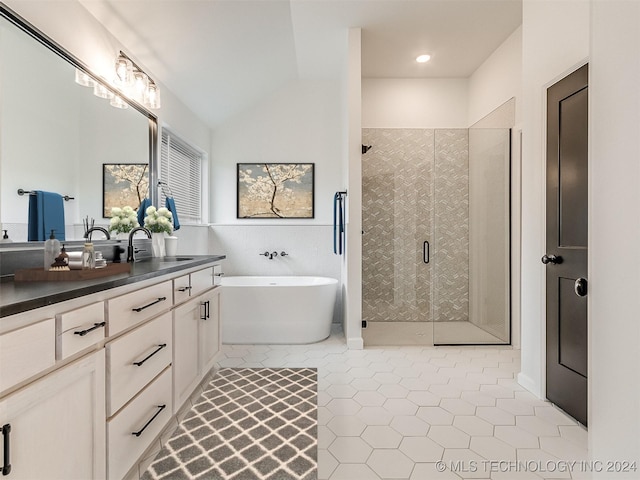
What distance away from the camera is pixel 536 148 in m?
2.33

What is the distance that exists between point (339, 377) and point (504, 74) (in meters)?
3.16

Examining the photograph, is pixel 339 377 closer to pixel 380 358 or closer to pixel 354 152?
pixel 380 358

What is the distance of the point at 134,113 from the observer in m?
2.66

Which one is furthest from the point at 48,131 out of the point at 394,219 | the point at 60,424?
the point at 394,219

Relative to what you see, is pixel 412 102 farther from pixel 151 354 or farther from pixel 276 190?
pixel 151 354

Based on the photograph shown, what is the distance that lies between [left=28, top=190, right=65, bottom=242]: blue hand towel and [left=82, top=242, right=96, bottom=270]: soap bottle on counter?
1.09ft

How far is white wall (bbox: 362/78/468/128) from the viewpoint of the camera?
4227mm

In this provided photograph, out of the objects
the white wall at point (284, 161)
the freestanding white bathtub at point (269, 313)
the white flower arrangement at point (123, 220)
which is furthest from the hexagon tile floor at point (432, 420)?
the white wall at point (284, 161)

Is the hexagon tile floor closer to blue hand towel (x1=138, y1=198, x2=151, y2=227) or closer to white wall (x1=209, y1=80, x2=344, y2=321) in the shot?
blue hand towel (x1=138, y1=198, x2=151, y2=227)

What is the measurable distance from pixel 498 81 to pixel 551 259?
220 centimetres

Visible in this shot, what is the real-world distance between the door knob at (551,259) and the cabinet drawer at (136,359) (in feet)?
7.23

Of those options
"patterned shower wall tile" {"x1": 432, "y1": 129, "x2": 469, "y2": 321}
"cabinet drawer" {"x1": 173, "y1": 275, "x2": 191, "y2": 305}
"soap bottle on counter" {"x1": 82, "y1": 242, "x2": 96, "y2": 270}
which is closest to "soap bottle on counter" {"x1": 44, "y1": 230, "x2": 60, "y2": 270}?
"soap bottle on counter" {"x1": 82, "y1": 242, "x2": 96, "y2": 270}

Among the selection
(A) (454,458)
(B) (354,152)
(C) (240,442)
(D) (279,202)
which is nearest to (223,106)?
(D) (279,202)

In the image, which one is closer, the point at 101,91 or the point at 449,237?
the point at 101,91
